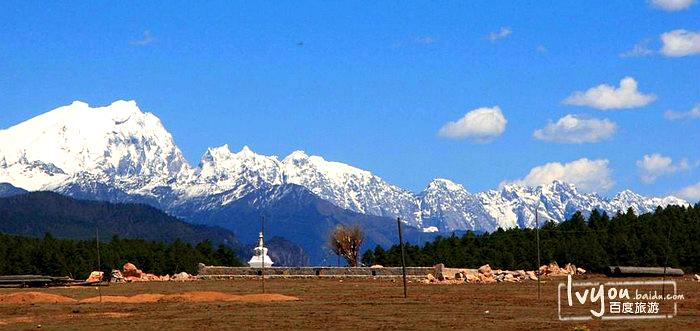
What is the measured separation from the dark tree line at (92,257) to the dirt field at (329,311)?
37551 mm

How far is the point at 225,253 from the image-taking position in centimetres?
15475

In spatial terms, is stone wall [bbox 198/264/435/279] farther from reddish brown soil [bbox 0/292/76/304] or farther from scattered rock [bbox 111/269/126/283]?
reddish brown soil [bbox 0/292/76/304]

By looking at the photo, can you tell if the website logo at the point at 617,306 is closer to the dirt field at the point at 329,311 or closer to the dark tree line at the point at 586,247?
the dirt field at the point at 329,311

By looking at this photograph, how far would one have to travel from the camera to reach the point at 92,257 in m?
141

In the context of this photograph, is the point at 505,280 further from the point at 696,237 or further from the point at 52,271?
the point at 52,271

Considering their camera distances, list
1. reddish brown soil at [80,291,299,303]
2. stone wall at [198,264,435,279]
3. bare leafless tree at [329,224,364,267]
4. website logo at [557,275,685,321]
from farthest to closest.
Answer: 1. bare leafless tree at [329,224,364,267]
2. stone wall at [198,264,435,279]
3. reddish brown soil at [80,291,299,303]
4. website logo at [557,275,685,321]

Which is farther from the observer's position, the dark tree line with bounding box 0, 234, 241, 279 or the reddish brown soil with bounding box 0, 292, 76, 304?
the dark tree line with bounding box 0, 234, 241, 279

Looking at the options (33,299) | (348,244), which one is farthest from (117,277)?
(33,299)

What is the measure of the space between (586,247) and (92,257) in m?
57.4

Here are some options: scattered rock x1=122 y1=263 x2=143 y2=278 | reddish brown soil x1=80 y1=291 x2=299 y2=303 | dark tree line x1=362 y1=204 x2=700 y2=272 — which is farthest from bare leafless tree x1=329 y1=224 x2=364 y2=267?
reddish brown soil x1=80 y1=291 x2=299 y2=303

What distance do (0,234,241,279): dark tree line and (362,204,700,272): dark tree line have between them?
76.5ft

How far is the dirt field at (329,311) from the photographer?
196ft

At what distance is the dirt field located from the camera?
5975 centimetres

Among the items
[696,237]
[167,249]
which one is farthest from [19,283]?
[696,237]
